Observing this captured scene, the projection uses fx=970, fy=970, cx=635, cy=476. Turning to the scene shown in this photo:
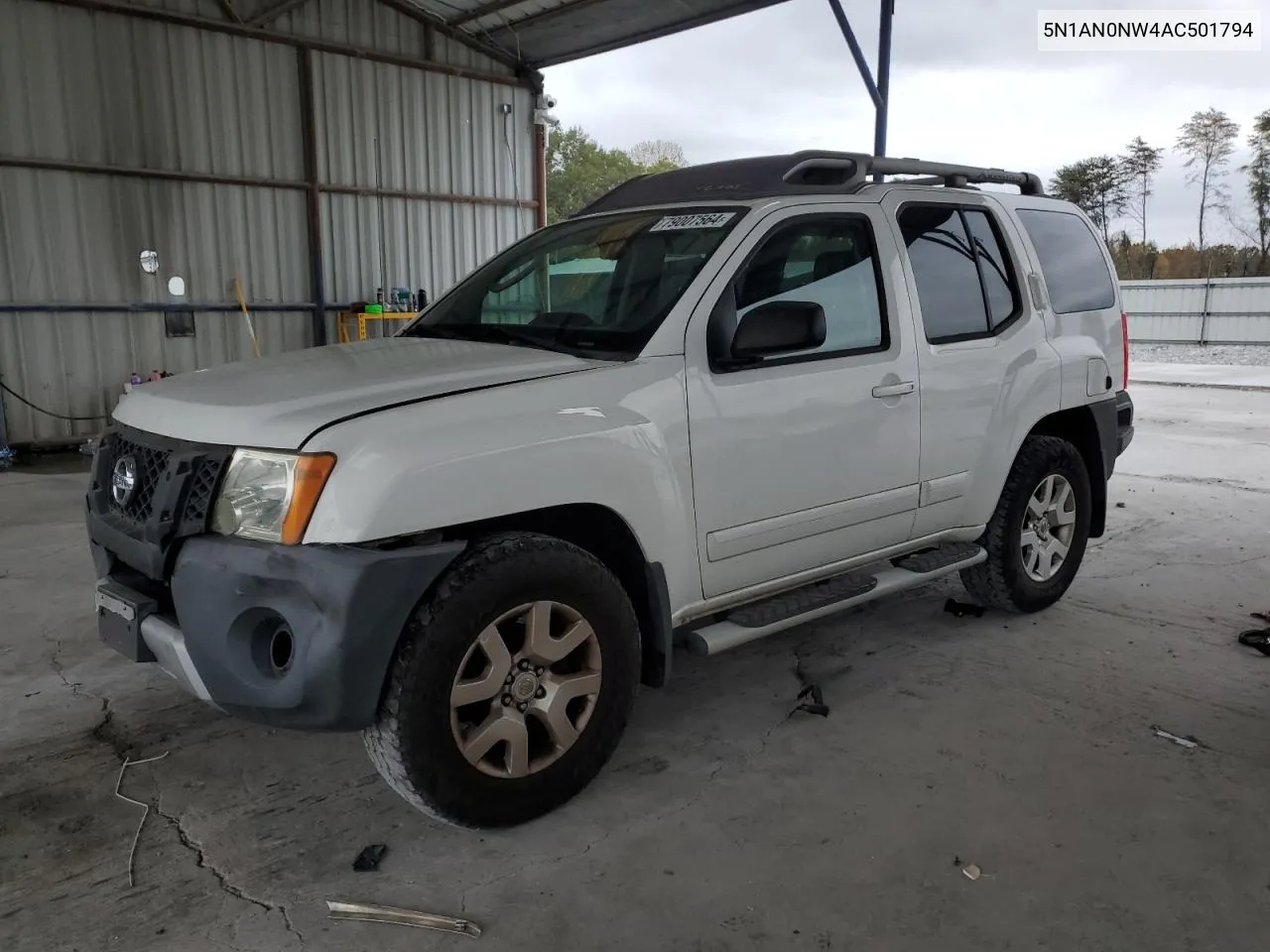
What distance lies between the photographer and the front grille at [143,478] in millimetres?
2594

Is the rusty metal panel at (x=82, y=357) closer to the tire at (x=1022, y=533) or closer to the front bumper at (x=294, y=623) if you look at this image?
the front bumper at (x=294, y=623)

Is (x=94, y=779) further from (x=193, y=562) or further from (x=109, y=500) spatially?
(x=193, y=562)

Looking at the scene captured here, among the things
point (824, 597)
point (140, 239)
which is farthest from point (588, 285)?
point (140, 239)

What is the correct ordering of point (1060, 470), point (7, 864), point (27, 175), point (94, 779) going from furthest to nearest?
point (27, 175)
point (1060, 470)
point (94, 779)
point (7, 864)

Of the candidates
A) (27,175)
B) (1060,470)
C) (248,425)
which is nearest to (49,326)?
(27,175)

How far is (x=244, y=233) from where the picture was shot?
1145 cm

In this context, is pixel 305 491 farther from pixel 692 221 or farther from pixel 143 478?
pixel 692 221

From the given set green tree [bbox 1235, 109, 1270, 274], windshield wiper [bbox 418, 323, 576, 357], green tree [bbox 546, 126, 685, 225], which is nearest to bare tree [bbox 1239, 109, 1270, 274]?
green tree [bbox 1235, 109, 1270, 274]

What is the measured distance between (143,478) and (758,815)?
1952mm

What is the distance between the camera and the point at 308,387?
8.64 ft

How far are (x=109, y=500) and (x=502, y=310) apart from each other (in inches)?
56.5

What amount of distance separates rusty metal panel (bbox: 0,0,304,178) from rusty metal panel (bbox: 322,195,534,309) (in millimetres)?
963

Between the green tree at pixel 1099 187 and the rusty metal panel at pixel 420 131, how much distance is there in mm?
27704

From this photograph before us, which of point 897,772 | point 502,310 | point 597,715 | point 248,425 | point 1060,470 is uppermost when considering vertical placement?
point 502,310
